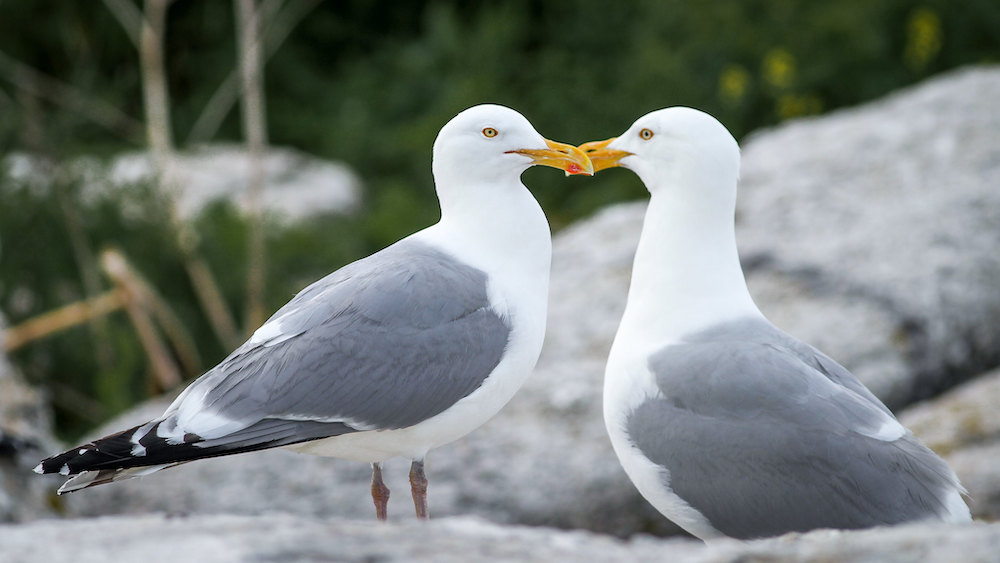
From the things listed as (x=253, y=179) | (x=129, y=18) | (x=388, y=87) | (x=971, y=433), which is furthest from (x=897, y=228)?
(x=388, y=87)

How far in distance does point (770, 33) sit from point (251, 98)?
369 cm

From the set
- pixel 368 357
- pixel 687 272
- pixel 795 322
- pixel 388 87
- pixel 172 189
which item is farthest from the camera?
pixel 388 87

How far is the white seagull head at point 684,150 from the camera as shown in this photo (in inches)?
136

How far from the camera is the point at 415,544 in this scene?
212 centimetres

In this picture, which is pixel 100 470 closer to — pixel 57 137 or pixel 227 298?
pixel 227 298

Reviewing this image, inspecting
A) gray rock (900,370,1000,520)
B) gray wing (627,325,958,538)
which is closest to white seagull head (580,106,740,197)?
gray wing (627,325,958,538)

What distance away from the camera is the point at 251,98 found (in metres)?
6.86

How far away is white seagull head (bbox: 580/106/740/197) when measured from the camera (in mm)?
3457

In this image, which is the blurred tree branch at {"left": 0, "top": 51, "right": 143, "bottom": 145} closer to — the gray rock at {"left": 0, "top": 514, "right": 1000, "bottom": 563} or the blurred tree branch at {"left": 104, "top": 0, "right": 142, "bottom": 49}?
the blurred tree branch at {"left": 104, "top": 0, "right": 142, "bottom": 49}

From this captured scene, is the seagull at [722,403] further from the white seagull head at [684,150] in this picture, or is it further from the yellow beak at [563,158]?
the yellow beak at [563,158]

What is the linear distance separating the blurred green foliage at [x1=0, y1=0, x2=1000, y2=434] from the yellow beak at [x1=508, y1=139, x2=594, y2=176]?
3.46 meters

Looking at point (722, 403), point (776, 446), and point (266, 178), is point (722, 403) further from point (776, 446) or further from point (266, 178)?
point (266, 178)

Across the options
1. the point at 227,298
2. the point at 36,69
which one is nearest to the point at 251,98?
the point at 227,298

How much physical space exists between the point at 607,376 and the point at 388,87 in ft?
21.0
